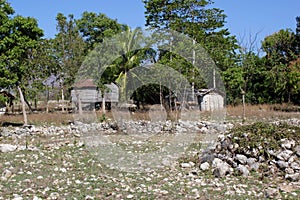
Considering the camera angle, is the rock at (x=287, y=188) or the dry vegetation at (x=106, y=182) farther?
the rock at (x=287, y=188)

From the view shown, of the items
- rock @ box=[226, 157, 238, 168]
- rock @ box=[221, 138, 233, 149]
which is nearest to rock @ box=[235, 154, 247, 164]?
rock @ box=[226, 157, 238, 168]

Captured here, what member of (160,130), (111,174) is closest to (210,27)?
(160,130)

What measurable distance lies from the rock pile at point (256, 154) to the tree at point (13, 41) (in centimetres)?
1131

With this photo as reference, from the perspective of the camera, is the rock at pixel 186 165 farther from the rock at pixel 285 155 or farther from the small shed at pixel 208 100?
the small shed at pixel 208 100

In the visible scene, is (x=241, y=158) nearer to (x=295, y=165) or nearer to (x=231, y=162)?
(x=231, y=162)

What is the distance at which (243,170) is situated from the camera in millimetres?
7695

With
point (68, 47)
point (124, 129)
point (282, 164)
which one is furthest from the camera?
point (68, 47)

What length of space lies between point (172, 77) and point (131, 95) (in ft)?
15.7

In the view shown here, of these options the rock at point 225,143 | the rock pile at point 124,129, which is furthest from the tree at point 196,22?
the rock at point 225,143

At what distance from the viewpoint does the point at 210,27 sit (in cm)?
2630

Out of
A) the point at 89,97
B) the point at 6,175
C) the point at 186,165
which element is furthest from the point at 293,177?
the point at 89,97

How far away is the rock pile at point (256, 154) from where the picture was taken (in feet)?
25.4

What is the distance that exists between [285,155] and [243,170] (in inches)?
42.2

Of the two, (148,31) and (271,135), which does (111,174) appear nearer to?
(271,135)
